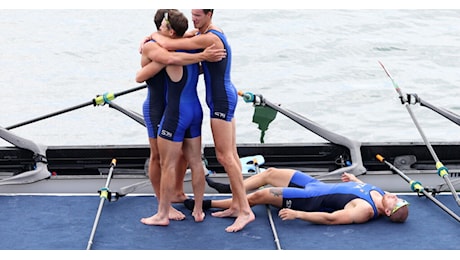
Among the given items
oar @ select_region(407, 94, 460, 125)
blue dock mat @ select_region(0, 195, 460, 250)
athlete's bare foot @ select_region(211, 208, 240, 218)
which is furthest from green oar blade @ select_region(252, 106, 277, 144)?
athlete's bare foot @ select_region(211, 208, 240, 218)

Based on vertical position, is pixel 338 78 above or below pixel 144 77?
below

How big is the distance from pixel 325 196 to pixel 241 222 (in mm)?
750

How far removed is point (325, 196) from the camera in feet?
24.0

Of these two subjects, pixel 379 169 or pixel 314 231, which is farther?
pixel 379 169

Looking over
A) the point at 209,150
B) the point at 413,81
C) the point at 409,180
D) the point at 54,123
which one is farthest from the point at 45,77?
the point at 409,180

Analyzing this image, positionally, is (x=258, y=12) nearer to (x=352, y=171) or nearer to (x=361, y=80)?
(x=361, y=80)

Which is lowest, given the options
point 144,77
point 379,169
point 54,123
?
point 54,123

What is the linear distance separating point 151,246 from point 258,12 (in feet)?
49.8

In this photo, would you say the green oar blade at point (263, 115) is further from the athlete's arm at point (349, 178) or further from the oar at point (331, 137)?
the athlete's arm at point (349, 178)

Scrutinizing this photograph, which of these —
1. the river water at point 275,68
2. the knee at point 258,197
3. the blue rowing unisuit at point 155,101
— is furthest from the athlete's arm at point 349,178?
the river water at point 275,68

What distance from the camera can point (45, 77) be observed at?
17766mm

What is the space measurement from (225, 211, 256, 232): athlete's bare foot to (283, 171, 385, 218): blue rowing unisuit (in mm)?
373

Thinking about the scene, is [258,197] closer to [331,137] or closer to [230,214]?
[230,214]

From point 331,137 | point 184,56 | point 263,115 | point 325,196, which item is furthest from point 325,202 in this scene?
point 263,115
